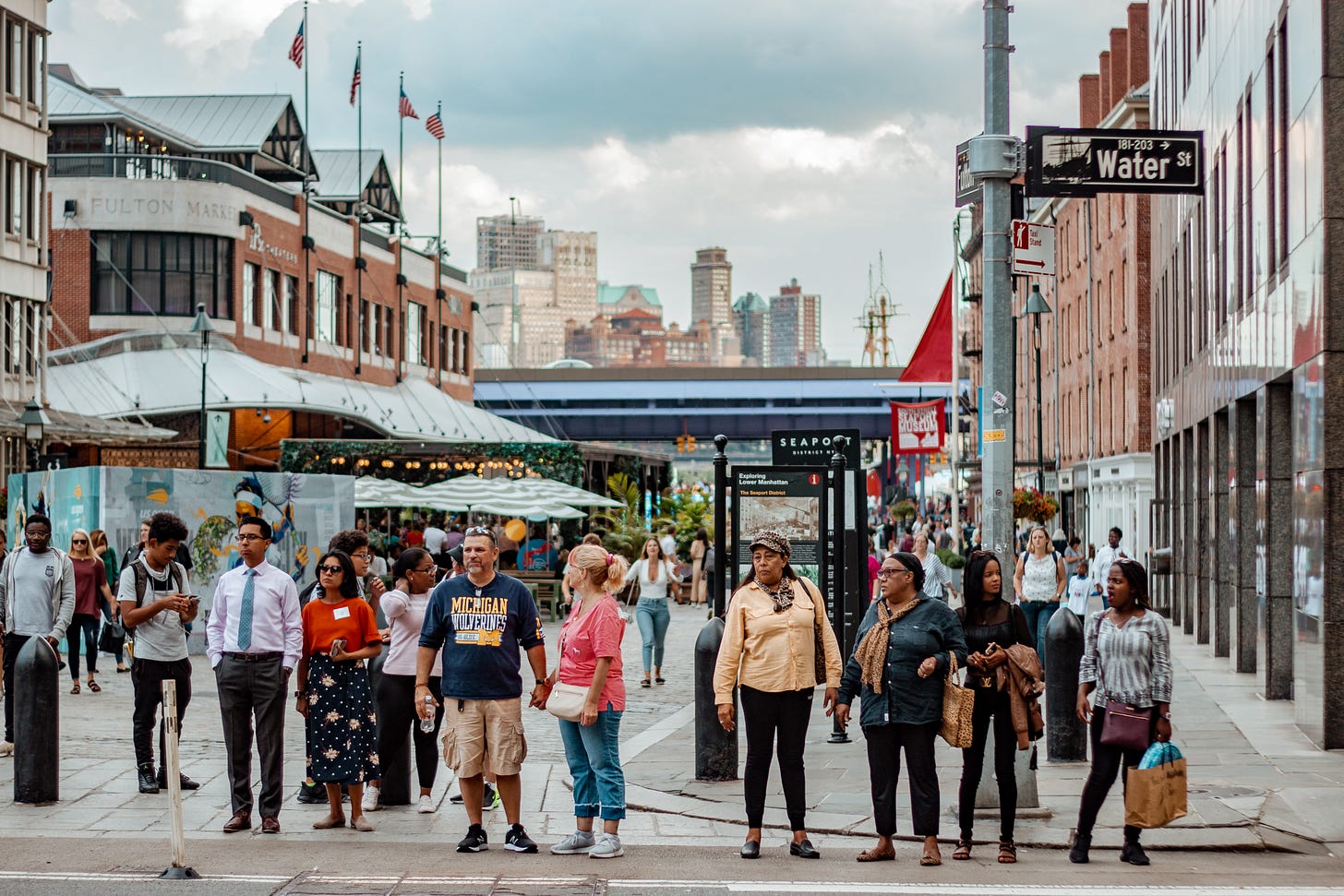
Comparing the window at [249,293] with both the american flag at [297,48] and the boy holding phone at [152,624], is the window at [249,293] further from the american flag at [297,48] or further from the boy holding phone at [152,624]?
the boy holding phone at [152,624]

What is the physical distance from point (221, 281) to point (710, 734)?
39150mm

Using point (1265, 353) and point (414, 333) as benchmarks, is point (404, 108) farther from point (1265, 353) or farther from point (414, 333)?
point (1265, 353)

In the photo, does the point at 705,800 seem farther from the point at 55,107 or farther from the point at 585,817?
the point at 55,107

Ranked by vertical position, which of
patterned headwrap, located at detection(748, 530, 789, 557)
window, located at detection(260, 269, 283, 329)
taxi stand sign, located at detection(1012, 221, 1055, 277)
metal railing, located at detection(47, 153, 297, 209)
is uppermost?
metal railing, located at detection(47, 153, 297, 209)

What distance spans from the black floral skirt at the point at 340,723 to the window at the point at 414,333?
185 ft

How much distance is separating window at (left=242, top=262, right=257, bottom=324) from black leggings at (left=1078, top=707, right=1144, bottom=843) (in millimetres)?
42538

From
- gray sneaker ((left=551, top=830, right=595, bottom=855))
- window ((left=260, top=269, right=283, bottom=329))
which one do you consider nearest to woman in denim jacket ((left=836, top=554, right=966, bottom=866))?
gray sneaker ((left=551, top=830, right=595, bottom=855))

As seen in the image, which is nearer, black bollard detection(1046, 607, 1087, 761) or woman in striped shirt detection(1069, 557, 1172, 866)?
woman in striped shirt detection(1069, 557, 1172, 866)

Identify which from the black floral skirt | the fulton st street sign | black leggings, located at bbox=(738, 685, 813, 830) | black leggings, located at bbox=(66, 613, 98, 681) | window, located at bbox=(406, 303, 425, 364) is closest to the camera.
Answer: black leggings, located at bbox=(738, 685, 813, 830)

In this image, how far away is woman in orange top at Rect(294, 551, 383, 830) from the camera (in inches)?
382

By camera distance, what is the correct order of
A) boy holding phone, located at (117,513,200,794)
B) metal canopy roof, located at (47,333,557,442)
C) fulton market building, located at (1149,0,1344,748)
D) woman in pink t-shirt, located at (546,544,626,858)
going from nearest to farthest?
woman in pink t-shirt, located at (546,544,626,858)
boy holding phone, located at (117,513,200,794)
fulton market building, located at (1149,0,1344,748)
metal canopy roof, located at (47,333,557,442)

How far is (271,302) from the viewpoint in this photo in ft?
167

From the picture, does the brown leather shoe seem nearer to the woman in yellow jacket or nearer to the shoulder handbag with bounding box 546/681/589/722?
the shoulder handbag with bounding box 546/681/589/722

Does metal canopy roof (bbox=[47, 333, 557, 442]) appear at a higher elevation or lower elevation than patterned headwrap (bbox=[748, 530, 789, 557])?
higher
